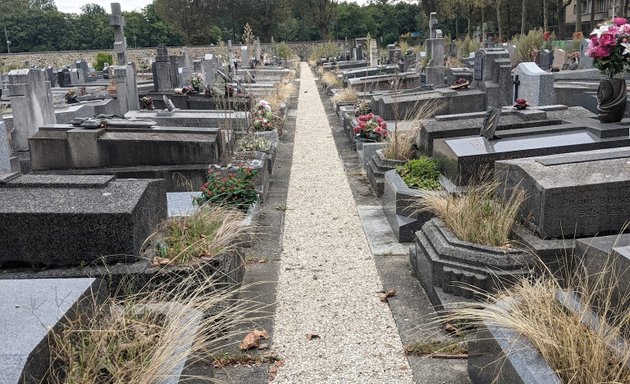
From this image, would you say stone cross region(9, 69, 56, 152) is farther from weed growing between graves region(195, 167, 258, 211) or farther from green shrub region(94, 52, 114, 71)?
green shrub region(94, 52, 114, 71)

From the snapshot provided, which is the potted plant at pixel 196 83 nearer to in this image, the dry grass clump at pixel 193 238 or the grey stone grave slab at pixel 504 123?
the grey stone grave slab at pixel 504 123

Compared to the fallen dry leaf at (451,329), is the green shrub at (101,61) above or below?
above

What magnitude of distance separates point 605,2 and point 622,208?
213 feet

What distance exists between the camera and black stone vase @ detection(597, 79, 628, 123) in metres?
7.23

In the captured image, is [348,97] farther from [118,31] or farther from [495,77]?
[118,31]

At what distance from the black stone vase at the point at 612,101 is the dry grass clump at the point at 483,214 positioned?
2396mm

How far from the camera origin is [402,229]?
6727 millimetres

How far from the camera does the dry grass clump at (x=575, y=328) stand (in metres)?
3.01

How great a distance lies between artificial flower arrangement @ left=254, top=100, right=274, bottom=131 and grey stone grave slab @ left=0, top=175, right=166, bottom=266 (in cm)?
770

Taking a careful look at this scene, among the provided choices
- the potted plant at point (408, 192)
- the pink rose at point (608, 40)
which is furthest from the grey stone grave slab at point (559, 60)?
the potted plant at point (408, 192)

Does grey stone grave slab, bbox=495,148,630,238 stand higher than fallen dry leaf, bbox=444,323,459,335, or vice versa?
grey stone grave slab, bbox=495,148,630,238

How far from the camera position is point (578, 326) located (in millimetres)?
3246

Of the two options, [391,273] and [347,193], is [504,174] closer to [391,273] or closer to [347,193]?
[391,273]

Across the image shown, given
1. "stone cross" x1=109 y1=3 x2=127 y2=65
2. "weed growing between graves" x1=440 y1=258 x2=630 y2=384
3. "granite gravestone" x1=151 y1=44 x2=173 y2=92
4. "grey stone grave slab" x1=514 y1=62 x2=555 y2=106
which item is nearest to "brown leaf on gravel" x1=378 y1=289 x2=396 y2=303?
"weed growing between graves" x1=440 y1=258 x2=630 y2=384
